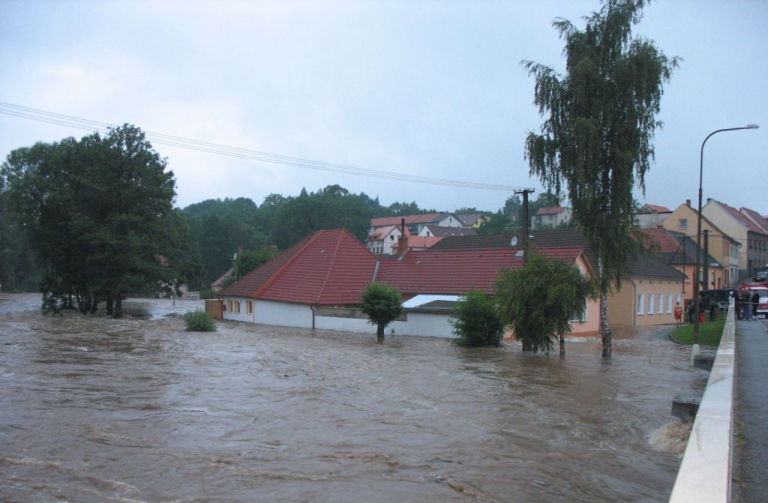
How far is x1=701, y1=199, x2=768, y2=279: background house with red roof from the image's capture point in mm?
76312

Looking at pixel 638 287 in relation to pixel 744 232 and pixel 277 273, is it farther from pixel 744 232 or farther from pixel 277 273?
pixel 744 232

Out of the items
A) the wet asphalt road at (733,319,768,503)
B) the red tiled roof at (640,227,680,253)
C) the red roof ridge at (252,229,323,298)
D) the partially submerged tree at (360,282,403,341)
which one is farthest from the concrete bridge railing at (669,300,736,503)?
the red tiled roof at (640,227,680,253)

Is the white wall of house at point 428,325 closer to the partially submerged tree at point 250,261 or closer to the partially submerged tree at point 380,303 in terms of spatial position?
the partially submerged tree at point 380,303

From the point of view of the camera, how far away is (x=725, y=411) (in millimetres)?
6941

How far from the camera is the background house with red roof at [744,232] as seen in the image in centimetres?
7631

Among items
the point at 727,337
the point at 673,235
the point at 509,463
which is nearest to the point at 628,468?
the point at 509,463

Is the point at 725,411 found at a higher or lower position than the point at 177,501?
higher

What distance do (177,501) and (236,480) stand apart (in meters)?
0.98

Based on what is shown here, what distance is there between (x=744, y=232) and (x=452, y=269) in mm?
54439

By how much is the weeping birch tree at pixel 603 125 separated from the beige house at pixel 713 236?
46.4m

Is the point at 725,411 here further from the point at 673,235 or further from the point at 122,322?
the point at 673,235

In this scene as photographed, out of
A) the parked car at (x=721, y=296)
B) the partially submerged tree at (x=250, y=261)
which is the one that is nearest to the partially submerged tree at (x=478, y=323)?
the parked car at (x=721, y=296)

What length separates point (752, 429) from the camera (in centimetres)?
880

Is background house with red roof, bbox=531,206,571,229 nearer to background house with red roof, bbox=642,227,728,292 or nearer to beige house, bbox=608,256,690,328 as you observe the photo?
background house with red roof, bbox=642,227,728,292
